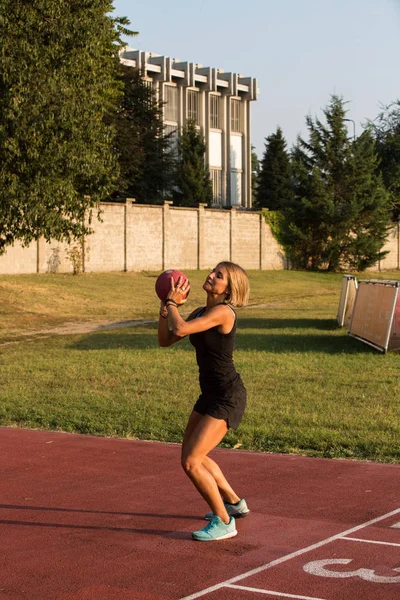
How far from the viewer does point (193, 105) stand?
84312 mm

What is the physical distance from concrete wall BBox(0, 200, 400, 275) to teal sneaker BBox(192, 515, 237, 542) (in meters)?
34.8

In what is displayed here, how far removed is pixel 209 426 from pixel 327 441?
417 centimetres

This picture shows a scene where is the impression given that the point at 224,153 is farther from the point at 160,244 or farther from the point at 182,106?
the point at 160,244

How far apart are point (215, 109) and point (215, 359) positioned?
8152 cm

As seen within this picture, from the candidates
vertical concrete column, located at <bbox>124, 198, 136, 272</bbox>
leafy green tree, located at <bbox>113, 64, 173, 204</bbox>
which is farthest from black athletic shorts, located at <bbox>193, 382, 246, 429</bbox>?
leafy green tree, located at <bbox>113, 64, 173, 204</bbox>

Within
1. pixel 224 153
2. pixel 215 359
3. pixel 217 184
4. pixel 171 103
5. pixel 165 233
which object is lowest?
pixel 215 359

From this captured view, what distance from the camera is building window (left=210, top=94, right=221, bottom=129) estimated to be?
85812 millimetres

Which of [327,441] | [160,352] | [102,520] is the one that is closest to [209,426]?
[102,520]

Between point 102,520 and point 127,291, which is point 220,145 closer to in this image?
point 127,291

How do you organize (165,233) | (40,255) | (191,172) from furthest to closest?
(191,172), (165,233), (40,255)

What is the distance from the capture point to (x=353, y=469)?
9.36 metres

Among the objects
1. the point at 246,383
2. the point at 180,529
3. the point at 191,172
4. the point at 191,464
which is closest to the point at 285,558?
the point at 191,464

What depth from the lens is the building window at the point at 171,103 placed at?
268 feet

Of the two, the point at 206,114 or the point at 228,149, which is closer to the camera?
the point at 206,114
